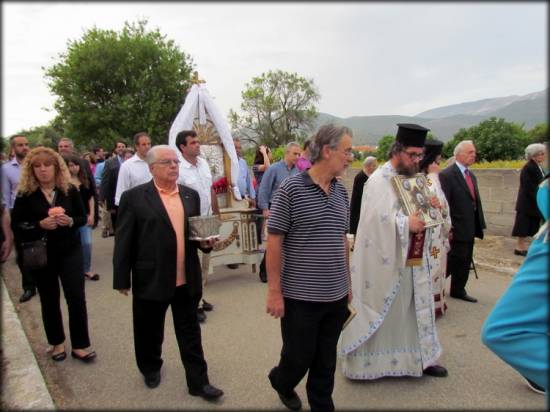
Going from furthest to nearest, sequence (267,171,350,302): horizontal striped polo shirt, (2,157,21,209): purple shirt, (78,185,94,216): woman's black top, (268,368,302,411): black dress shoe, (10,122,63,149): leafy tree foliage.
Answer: (10,122,63,149): leafy tree foliage < (2,157,21,209): purple shirt < (78,185,94,216): woman's black top < (268,368,302,411): black dress shoe < (267,171,350,302): horizontal striped polo shirt

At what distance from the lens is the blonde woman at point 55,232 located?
349 cm

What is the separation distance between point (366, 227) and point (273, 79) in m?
57.2

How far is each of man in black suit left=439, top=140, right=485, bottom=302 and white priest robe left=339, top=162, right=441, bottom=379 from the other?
210 cm

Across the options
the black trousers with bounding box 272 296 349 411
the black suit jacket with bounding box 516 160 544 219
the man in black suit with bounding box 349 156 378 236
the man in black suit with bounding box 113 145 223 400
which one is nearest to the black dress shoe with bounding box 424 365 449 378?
the black trousers with bounding box 272 296 349 411

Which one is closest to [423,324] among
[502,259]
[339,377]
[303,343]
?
[339,377]

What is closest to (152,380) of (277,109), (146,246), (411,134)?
(146,246)

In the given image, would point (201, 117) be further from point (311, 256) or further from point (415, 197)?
point (311, 256)

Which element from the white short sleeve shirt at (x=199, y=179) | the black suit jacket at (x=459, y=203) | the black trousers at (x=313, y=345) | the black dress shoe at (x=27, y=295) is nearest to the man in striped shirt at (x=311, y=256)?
the black trousers at (x=313, y=345)

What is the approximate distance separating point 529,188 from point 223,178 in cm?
503

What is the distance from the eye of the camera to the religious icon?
3213mm

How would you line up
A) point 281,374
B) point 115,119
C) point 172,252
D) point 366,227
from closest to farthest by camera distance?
point 281,374, point 172,252, point 366,227, point 115,119

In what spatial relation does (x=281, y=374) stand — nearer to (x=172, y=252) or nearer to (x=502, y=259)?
(x=172, y=252)

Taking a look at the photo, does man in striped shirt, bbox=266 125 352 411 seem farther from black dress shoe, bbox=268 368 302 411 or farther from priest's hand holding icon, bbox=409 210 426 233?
priest's hand holding icon, bbox=409 210 426 233

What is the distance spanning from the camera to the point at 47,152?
11.8 feet
